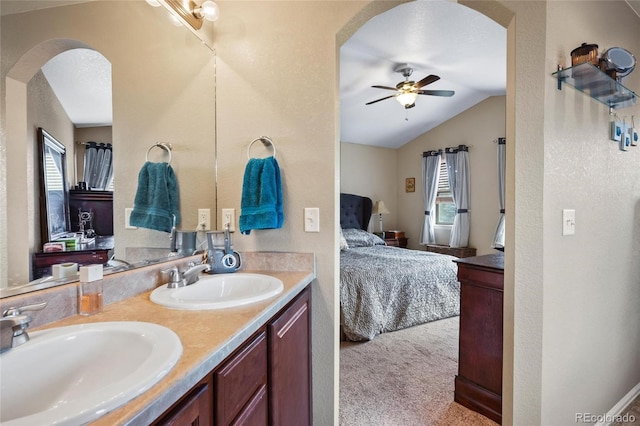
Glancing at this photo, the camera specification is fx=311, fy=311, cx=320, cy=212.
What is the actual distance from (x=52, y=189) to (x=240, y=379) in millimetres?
788

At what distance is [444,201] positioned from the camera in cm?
564

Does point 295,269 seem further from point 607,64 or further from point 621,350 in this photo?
point 621,350

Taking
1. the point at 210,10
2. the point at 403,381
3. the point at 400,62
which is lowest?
the point at 403,381

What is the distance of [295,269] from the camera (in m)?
1.58

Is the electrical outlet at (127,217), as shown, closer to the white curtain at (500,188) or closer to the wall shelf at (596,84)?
the wall shelf at (596,84)

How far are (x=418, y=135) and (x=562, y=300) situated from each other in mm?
4887

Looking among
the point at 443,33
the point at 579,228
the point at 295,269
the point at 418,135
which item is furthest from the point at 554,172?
the point at 418,135

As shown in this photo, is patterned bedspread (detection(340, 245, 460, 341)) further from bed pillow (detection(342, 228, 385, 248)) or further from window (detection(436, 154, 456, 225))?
window (detection(436, 154, 456, 225))

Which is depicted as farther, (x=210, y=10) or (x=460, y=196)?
(x=460, y=196)

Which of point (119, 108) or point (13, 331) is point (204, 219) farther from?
point (13, 331)

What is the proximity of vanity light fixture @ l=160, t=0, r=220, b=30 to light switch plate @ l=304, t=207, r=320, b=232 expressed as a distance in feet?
3.36

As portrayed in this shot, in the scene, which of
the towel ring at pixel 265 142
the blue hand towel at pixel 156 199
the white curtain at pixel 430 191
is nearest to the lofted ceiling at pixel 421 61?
the white curtain at pixel 430 191

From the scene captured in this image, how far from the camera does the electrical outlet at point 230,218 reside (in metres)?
1.68

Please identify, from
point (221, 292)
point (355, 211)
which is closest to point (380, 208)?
point (355, 211)
